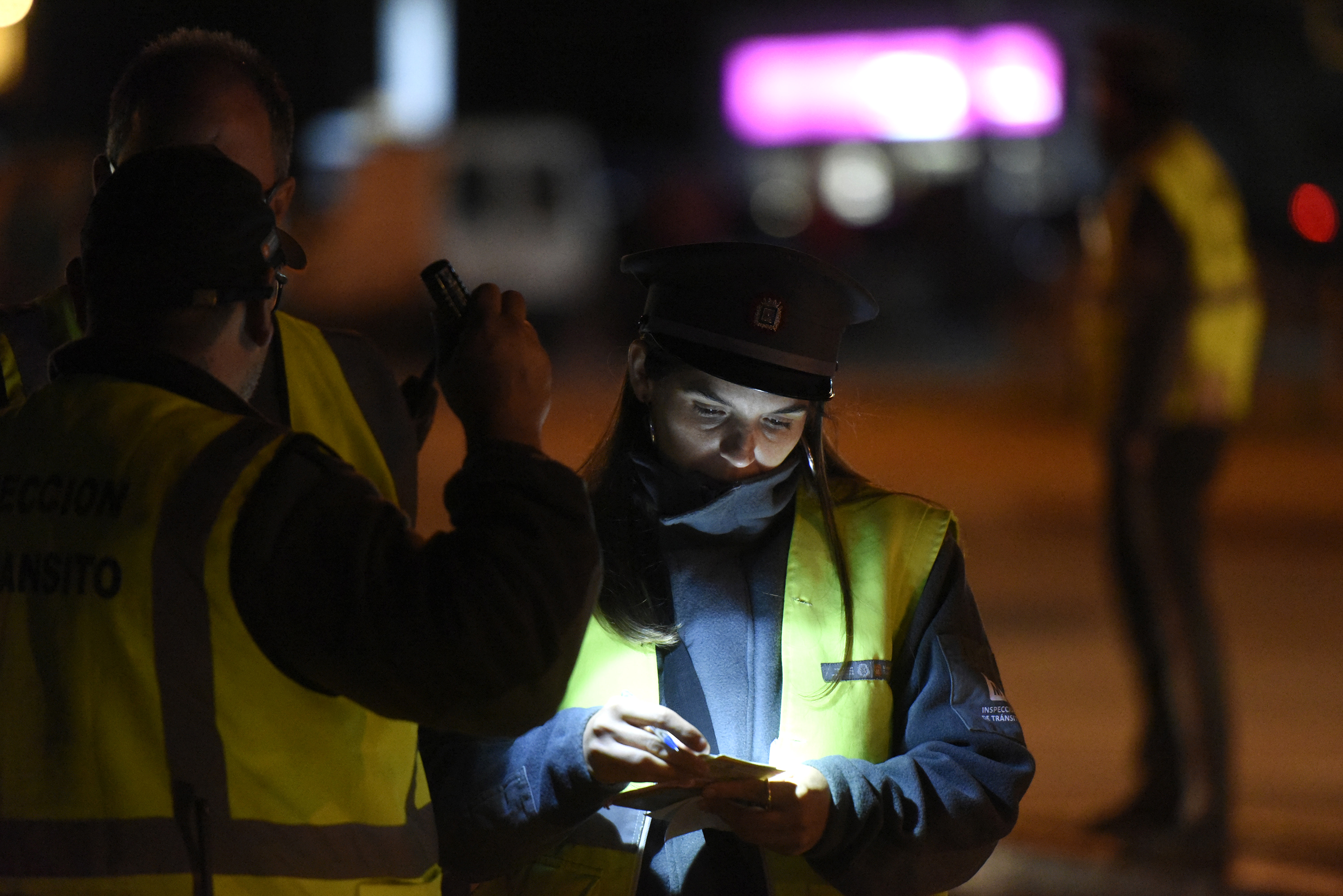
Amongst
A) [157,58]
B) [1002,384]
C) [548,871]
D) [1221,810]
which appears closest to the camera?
[548,871]

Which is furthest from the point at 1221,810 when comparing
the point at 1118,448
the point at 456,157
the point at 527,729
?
the point at 456,157

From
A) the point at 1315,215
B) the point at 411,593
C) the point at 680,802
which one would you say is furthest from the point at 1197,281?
the point at 411,593

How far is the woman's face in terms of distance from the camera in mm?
2264

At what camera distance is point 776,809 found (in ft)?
A: 6.50

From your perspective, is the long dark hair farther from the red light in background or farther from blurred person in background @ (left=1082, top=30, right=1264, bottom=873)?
the red light in background

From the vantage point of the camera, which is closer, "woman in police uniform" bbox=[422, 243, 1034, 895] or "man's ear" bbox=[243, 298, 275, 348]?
"man's ear" bbox=[243, 298, 275, 348]

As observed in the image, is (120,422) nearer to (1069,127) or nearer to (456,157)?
(456,157)

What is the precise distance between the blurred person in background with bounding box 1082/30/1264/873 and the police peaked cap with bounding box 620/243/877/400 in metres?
2.84

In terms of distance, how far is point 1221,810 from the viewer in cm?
473

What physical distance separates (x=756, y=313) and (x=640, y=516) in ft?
1.19

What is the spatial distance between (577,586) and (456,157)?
22.4 m

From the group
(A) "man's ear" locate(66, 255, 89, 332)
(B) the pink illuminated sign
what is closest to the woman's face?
(A) "man's ear" locate(66, 255, 89, 332)

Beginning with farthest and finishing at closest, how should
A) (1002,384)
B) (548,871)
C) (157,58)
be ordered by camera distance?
(1002,384), (157,58), (548,871)

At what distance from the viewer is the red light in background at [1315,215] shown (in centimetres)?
531
